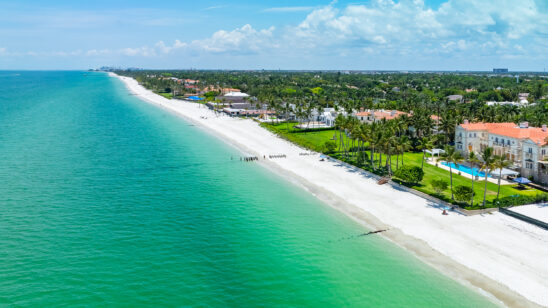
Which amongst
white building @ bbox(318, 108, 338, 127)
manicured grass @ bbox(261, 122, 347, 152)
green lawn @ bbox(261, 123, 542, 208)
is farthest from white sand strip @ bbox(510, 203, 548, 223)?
white building @ bbox(318, 108, 338, 127)

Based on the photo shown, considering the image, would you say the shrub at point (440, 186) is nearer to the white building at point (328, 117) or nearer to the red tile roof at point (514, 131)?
the red tile roof at point (514, 131)

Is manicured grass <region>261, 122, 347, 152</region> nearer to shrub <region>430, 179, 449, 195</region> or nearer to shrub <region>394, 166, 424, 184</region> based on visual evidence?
shrub <region>394, 166, 424, 184</region>

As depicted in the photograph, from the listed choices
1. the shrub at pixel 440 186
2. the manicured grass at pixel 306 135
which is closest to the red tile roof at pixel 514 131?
the shrub at pixel 440 186

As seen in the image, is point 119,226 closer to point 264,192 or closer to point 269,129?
point 264,192

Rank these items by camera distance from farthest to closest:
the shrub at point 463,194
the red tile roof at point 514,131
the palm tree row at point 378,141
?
the palm tree row at point 378,141 < the red tile roof at point 514,131 < the shrub at point 463,194

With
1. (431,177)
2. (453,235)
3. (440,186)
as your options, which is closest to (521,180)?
(431,177)

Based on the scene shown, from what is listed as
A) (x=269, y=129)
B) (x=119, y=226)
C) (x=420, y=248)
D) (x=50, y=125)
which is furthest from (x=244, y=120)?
(x=420, y=248)
